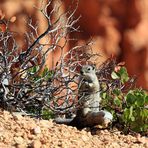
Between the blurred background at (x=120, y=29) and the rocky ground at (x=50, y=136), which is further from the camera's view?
the blurred background at (x=120, y=29)

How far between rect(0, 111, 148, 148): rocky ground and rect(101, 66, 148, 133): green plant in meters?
0.21

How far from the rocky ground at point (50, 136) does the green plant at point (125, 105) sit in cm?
21

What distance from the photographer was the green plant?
5250 millimetres

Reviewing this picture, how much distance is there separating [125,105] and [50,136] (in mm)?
1277

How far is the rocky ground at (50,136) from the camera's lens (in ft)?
13.7

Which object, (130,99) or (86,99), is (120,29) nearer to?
(130,99)

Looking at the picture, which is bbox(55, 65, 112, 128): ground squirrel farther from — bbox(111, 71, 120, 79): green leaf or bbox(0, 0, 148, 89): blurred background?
bbox(0, 0, 148, 89): blurred background

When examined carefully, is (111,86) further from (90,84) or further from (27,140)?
(27,140)

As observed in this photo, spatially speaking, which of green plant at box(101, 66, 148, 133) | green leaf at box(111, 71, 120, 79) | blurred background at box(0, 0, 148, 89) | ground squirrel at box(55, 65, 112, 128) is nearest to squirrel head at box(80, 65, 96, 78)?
ground squirrel at box(55, 65, 112, 128)

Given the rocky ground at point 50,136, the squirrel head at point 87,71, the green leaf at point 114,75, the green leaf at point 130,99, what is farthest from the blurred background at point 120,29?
the rocky ground at point 50,136

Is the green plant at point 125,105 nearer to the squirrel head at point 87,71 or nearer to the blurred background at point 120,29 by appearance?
the squirrel head at point 87,71

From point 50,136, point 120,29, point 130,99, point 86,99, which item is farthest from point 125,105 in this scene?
point 120,29

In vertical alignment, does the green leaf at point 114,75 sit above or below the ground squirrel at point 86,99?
above

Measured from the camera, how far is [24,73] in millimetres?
5348
